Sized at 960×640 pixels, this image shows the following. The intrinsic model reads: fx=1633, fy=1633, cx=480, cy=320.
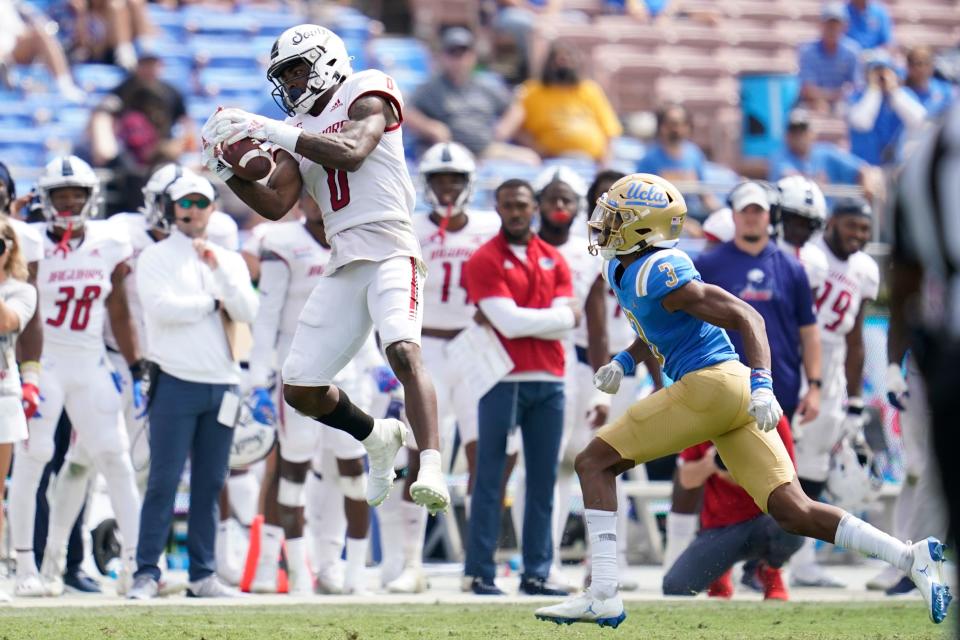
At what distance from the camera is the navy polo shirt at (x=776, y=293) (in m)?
8.64

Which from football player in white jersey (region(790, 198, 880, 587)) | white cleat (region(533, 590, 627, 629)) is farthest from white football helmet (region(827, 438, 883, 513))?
white cleat (region(533, 590, 627, 629))

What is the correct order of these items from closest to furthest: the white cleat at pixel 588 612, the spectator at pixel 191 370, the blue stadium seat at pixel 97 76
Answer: the white cleat at pixel 588 612
the spectator at pixel 191 370
the blue stadium seat at pixel 97 76

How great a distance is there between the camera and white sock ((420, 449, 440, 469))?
621cm

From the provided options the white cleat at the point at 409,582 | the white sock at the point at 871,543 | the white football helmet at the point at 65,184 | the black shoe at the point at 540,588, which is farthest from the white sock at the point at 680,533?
the white football helmet at the point at 65,184

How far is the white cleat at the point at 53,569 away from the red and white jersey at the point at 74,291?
43.6 inches

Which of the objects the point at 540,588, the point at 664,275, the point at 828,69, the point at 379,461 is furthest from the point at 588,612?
the point at 828,69

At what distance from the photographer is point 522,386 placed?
8688mm

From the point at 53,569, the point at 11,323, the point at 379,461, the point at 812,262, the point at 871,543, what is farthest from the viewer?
the point at 812,262

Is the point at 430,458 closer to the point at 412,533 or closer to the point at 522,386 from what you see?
the point at 522,386

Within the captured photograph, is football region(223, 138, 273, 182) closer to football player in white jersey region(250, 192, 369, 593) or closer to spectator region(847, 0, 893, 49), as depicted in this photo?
football player in white jersey region(250, 192, 369, 593)

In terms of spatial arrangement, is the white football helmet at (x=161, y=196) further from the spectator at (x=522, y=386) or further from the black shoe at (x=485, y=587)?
the black shoe at (x=485, y=587)

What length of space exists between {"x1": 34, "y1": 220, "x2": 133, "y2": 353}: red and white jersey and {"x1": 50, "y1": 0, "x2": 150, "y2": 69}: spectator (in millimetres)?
6111

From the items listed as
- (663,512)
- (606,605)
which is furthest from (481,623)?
(663,512)

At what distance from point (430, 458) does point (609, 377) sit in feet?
3.02
